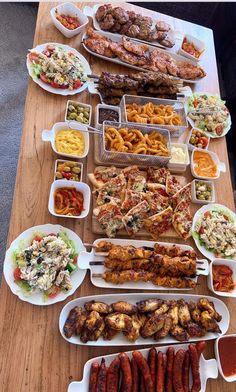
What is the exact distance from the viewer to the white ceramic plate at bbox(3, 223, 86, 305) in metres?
2.18

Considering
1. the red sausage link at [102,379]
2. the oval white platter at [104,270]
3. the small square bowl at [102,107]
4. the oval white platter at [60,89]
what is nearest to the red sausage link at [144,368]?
the red sausage link at [102,379]

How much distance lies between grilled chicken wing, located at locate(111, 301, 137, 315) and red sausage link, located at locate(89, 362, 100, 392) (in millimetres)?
337

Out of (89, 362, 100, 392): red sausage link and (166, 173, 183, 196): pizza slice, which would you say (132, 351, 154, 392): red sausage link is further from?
(166, 173, 183, 196): pizza slice

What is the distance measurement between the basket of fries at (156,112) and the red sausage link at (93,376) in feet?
6.09

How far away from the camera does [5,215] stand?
3.80 m

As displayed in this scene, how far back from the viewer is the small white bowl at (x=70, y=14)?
11.1ft

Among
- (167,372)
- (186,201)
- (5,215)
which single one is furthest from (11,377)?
(5,215)

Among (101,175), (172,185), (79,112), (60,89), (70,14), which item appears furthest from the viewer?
(70,14)

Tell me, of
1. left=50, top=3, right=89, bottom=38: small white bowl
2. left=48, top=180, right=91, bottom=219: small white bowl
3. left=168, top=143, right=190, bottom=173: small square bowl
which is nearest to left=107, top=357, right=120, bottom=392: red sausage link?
left=48, top=180, right=91, bottom=219: small white bowl

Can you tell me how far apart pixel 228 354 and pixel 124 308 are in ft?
2.46

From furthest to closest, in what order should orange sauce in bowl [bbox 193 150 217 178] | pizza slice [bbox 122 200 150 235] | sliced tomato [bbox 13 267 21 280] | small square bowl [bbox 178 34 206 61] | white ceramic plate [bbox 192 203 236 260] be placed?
small square bowl [bbox 178 34 206 61], orange sauce in bowl [bbox 193 150 217 178], white ceramic plate [bbox 192 203 236 260], pizza slice [bbox 122 200 150 235], sliced tomato [bbox 13 267 21 280]

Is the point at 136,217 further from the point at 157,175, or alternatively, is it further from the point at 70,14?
the point at 70,14

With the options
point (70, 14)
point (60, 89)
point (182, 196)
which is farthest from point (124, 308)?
point (70, 14)

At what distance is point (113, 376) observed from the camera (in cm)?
204
